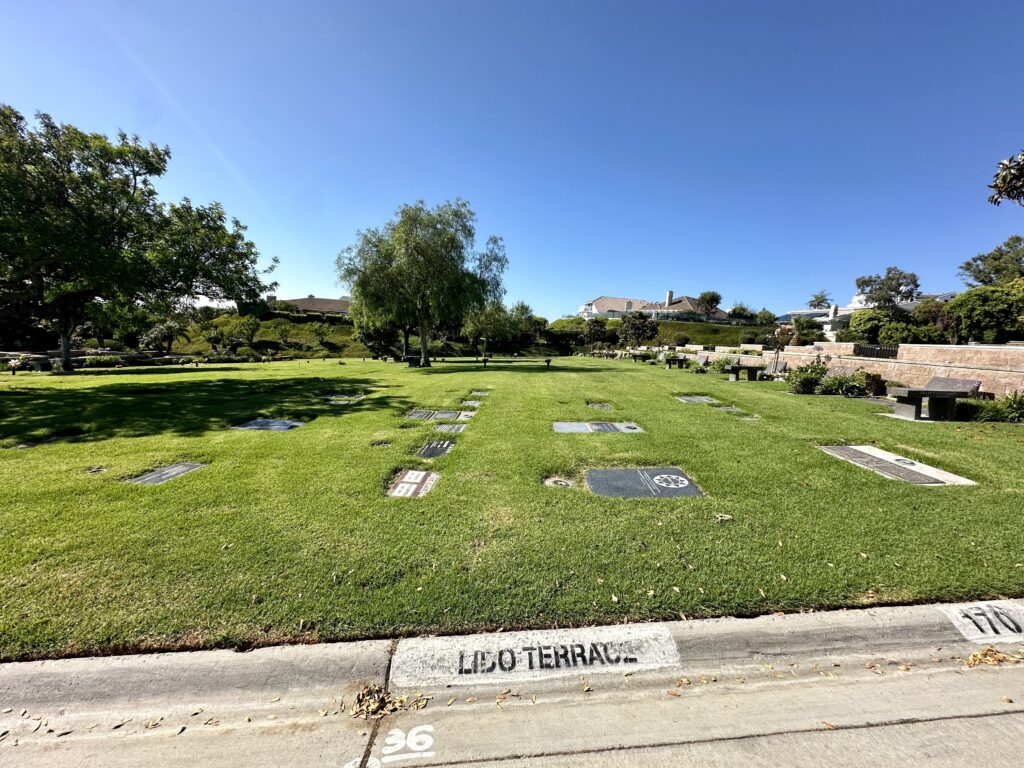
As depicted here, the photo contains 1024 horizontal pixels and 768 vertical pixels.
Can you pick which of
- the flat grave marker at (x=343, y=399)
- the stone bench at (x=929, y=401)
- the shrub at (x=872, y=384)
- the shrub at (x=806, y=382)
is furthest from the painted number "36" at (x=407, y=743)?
the shrub at (x=872, y=384)

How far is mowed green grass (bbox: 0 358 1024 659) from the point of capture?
2.44 m

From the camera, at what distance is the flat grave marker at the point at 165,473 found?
4.39m

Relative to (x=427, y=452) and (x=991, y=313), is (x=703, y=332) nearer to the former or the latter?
(x=991, y=313)

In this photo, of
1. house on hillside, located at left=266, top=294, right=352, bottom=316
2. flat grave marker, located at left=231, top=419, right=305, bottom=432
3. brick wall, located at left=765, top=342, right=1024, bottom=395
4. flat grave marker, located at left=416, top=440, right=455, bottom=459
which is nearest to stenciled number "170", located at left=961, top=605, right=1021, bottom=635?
flat grave marker, located at left=416, top=440, right=455, bottom=459

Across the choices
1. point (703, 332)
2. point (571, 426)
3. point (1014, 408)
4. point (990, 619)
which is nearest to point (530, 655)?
point (990, 619)

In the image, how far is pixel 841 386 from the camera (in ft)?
37.8

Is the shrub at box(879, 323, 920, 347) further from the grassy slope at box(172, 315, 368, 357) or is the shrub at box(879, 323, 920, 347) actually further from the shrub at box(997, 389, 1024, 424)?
the grassy slope at box(172, 315, 368, 357)

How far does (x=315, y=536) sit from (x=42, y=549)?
6.54 ft

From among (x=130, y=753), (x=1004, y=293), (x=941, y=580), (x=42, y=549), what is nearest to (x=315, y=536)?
(x=130, y=753)

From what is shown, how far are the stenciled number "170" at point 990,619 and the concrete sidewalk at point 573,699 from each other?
13mm

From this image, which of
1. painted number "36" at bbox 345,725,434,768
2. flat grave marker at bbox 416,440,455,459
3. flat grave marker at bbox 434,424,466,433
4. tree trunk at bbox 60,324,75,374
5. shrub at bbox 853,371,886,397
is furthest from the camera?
tree trunk at bbox 60,324,75,374

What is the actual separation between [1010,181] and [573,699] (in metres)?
22.2

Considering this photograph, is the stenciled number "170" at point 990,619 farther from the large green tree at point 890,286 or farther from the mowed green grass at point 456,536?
the large green tree at point 890,286

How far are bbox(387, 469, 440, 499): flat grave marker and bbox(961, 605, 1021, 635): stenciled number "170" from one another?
425cm
